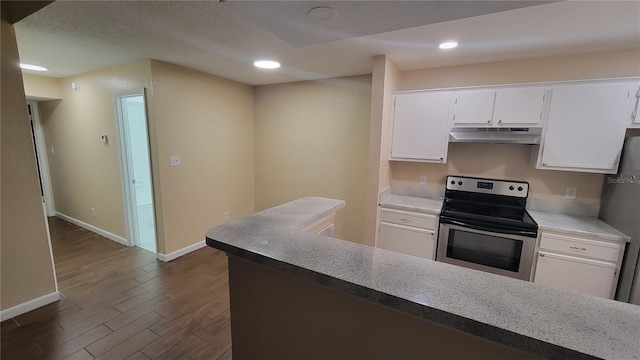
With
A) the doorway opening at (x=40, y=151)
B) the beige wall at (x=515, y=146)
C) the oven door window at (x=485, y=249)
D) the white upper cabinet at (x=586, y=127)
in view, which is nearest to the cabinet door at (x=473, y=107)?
the beige wall at (x=515, y=146)

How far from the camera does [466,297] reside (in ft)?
2.56

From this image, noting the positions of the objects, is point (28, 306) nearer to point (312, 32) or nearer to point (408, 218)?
point (312, 32)

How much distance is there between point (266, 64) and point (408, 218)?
7.60 feet

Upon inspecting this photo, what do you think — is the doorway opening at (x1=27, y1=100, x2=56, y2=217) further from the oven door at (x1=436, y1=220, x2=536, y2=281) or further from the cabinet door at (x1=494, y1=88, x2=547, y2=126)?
the cabinet door at (x1=494, y1=88, x2=547, y2=126)

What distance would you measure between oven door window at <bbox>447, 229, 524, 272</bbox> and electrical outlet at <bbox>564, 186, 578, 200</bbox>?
2.72 ft

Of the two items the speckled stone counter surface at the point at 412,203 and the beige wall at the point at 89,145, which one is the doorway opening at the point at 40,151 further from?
the speckled stone counter surface at the point at 412,203

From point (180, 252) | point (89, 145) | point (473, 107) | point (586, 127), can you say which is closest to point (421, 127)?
point (473, 107)

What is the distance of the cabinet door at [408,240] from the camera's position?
2695 mm

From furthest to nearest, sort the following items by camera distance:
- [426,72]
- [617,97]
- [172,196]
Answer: [172,196] → [426,72] → [617,97]

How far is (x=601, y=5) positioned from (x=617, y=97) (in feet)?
3.40

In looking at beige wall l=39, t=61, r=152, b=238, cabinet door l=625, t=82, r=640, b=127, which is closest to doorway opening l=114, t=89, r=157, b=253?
beige wall l=39, t=61, r=152, b=238

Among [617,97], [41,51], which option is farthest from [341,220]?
[41,51]

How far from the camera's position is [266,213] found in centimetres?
162

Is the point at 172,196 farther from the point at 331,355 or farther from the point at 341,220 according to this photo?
the point at 331,355
